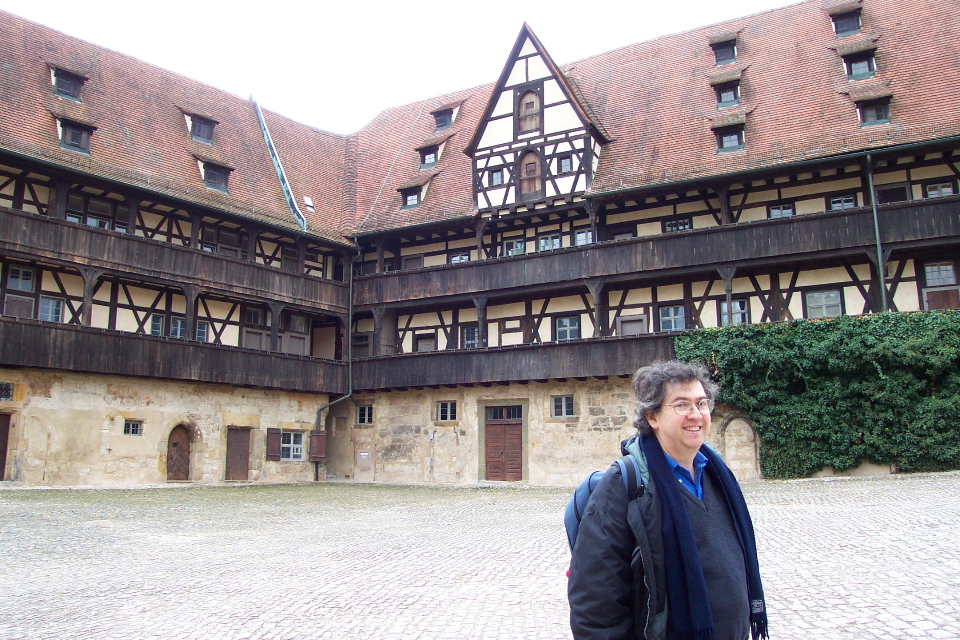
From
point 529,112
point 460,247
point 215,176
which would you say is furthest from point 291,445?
point 529,112

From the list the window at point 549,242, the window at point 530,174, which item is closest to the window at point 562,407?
the window at point 549,242

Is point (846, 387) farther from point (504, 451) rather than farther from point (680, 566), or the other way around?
point (680, 566)

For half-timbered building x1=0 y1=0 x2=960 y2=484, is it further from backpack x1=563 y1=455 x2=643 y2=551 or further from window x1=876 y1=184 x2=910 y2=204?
backpack x1=563 y1=455 x2=643 y2=551

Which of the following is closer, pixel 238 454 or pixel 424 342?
pixel 238 454

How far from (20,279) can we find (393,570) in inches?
685

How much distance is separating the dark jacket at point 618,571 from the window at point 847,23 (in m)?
27.5

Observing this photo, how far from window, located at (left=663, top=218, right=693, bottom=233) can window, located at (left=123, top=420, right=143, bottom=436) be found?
16507mm

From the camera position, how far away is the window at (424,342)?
28770 millimetres

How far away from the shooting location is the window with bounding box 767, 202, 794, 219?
23453 mm

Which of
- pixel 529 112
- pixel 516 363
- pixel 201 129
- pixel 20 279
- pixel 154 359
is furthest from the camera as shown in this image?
pixel 201 129

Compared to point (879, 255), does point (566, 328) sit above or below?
below

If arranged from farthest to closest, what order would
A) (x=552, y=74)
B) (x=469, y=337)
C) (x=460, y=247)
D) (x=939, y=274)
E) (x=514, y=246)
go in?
1. (x=460, y=247)
2. (x=469, y=337)
3. (x=514, y=246)
4. (x=552, y=74)
5. (x=939, y=274)

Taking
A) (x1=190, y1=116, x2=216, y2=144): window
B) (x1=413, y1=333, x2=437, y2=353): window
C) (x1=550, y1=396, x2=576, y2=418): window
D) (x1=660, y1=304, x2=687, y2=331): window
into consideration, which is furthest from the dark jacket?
(x1=190, y1=116, x2=216, y2=144): window

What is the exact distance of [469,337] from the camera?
28.2 meters
